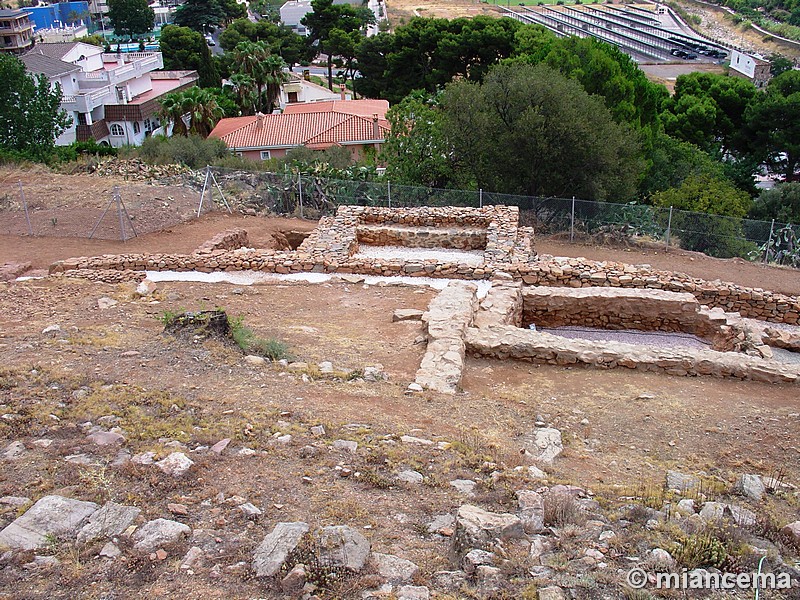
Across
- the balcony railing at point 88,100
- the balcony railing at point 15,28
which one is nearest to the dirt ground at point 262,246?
the balcony railing at point 88,100

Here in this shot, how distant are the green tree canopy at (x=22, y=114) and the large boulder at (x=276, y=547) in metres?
26.4

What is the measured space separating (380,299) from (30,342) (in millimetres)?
6239

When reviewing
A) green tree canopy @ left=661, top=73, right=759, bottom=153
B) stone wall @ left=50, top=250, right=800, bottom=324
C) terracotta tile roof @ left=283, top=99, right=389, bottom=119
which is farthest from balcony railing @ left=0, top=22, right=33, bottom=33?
stone wall @ left=50, top=250, right=800, bottom=324

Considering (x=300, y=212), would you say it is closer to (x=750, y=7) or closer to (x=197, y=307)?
(x=197, y=307)

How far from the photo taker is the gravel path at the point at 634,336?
1320 cm

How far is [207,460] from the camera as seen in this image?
21.4 ft

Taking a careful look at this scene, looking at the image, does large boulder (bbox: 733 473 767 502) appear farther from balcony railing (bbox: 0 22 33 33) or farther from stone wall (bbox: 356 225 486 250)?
balcony railing (bbox: 0 22 33 33)

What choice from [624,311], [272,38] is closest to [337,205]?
[624,311]

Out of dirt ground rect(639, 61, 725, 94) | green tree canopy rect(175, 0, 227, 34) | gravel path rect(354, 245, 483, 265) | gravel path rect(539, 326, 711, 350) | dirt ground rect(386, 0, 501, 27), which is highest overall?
dirt ground rect(386, 0, 501, 27)

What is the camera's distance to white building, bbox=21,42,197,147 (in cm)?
4719

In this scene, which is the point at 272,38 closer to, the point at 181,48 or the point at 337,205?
the point at 181,48

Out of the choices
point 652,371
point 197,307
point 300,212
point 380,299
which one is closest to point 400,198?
point 300,212

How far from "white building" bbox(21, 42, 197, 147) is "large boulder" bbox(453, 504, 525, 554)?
44028mm

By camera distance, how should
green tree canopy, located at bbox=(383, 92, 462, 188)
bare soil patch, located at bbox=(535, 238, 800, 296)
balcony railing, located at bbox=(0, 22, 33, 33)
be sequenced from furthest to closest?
1. balcony railing, located at bbox=(0, 22, 33, 33)
2. green tree canopy, located at bbox=(383, 92, 462, 188)
3. bare soil patch, located at bbox=(535, 238, 800, 296)
